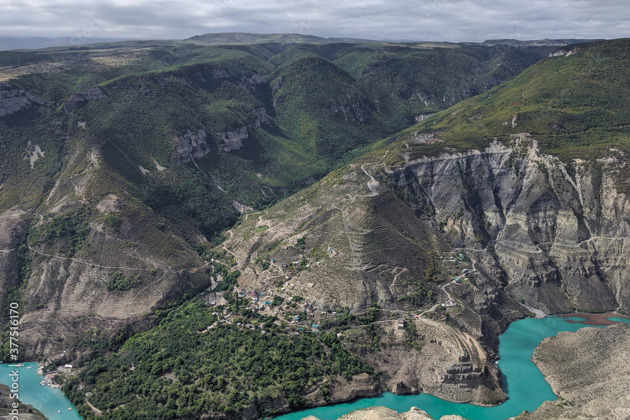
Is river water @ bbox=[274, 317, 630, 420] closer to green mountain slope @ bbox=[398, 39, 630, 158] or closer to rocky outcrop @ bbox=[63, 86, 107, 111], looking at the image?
green mountain slope @ bbox=[398, 39, 630, 158]

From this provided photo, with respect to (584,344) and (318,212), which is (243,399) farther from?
(584,344)

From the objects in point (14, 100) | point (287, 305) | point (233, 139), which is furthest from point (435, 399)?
point (14, 100)

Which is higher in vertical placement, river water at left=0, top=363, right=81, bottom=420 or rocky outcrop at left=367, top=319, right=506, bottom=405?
rocky outcrop at left=367, top=319, right=506, bottom=405

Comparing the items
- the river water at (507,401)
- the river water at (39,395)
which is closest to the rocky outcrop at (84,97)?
the river water at (39,395)

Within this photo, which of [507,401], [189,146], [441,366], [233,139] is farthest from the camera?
[233,139]

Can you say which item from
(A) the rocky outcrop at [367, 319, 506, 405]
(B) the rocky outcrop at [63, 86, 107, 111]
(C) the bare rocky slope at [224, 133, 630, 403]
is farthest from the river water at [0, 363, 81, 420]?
(B) the rocky outcrop at [63, 86, 107, 111]

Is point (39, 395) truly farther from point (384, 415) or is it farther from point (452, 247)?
point (452, 247)
